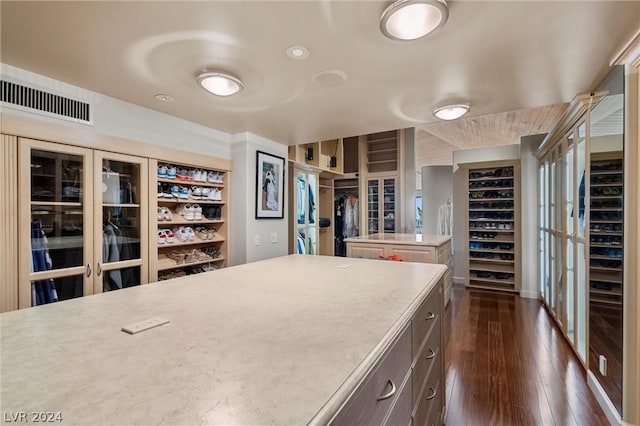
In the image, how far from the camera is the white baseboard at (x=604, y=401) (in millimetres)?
1763

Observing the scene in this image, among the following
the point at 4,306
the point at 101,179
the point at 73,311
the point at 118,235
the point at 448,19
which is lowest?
the point at 4,306

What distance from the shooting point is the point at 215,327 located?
38.4 inches

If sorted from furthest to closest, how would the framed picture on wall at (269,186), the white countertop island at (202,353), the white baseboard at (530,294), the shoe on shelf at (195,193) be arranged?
the white baseboard at (530,294) → the framed picture on wall at (269,186) → the shoe on shelf at (195,193) → the white countertop island at (202,353)

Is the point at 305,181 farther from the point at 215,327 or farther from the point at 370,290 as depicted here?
the point at 215,327

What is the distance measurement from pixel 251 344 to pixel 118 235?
2.19 metres

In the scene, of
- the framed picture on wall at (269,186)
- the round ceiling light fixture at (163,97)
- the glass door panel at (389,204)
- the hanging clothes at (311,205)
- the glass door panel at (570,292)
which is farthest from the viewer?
the glass door panel at (389,204)

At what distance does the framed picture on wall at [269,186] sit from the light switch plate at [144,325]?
8.00 ft

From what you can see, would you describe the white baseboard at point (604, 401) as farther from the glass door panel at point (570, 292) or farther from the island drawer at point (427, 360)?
the island drawer at point (427, 360)

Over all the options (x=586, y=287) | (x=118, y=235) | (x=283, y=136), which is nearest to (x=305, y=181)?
(x=283, y=136)

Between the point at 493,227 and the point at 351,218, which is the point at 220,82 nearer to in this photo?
the point at 493,227

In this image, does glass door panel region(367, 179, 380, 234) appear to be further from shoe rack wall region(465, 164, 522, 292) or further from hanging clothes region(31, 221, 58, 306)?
hanging clothes region(31, 221, 58, 306)

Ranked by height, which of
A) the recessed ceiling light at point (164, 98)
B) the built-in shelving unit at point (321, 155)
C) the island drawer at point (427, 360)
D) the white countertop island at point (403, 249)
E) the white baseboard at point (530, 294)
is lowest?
the white baseboard at point (530, 294)

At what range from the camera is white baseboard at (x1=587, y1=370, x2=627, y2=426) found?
1.76m

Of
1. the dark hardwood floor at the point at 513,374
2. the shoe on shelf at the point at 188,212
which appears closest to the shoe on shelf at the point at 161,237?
the shoe on shelf at the point at 188,212
